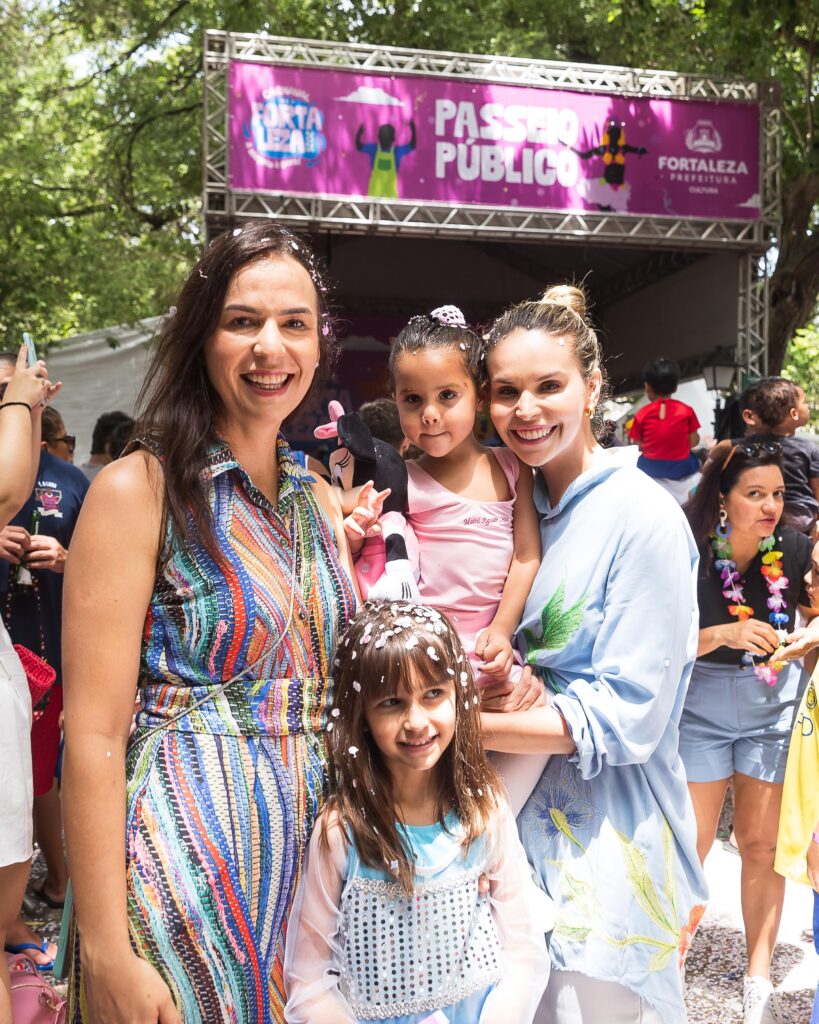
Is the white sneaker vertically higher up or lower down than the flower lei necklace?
lower down

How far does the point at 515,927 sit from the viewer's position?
177cm

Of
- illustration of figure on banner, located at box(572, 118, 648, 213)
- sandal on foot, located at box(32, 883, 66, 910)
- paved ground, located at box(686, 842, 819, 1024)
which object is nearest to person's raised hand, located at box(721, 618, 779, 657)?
paved ground, located at box(686, 842, 819, 1024)

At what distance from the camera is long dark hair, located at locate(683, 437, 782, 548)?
3.64 metres

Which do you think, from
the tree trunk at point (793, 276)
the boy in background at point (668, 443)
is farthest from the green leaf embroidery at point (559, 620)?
the tree trunk at point (793, 276)

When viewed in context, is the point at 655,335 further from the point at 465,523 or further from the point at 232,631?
the point at 232,631

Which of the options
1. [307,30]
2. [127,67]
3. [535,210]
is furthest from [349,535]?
[127,67]

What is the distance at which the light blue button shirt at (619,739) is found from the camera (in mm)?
1784

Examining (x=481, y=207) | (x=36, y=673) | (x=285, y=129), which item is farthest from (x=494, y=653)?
(x=481, y=207)

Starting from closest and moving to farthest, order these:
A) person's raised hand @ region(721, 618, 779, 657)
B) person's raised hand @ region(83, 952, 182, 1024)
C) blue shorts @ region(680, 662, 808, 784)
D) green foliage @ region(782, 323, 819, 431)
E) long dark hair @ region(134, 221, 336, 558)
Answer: person's raised hand @ region(83, 952, 182, 1024)
long dark hair @ region(134, 221, 336, 558)
person's raised hand @ region(721, 618, 779, 657)
blue shorts @ region(680, 662, 808, 784)
green foliage @ region(782, 323, 819, 431)

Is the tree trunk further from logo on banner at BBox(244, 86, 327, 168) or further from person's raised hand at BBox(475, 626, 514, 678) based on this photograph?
person's raised hand at BBox(475, 626, 514, 678)

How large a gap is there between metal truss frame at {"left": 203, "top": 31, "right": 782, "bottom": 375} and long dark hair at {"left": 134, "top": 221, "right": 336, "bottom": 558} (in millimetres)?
7099

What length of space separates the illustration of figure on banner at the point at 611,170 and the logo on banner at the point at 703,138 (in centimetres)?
46

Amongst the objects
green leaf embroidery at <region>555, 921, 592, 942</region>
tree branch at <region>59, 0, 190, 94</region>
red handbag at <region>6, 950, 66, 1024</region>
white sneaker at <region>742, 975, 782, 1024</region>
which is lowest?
white sneaker at <region>742, 975, 782, 1024</region>

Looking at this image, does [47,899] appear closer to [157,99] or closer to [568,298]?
[568,298]
